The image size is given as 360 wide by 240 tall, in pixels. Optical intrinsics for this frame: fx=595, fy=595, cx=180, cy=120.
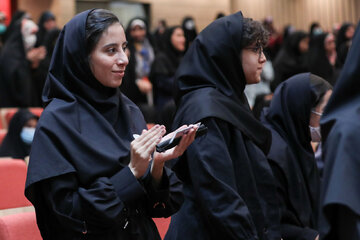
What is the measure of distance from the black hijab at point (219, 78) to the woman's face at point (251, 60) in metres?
0.03

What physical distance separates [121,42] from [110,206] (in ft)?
2.23

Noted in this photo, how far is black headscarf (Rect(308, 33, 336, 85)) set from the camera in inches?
350

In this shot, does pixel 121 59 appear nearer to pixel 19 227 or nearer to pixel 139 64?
pixel 19 227

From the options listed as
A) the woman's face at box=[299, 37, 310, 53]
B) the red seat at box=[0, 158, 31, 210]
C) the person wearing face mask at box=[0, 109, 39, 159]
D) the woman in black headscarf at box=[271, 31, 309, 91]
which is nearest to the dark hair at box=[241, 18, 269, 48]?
the red seat at box=[0, 158, 31, 210]

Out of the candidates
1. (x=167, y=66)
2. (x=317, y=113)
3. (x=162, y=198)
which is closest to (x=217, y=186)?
(x=162, y=198)

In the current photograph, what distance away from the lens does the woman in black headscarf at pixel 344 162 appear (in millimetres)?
1484

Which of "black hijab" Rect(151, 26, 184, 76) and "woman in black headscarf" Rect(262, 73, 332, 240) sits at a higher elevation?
"woman in black headscarf" Rect(262, 73, 332, 240)

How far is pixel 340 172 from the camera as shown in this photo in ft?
4.96

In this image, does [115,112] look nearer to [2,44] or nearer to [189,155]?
[189,155]

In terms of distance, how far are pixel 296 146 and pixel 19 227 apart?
160 cm

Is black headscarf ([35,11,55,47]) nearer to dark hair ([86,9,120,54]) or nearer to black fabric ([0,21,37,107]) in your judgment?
black fabric ([0,21,37,107])

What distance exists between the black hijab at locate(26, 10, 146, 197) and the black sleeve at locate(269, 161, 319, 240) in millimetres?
998

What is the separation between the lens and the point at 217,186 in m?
2.51

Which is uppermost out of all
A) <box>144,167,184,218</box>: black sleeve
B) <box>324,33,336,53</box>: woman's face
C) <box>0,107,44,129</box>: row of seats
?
<box>144,167,184,218</box>: black sleeve
